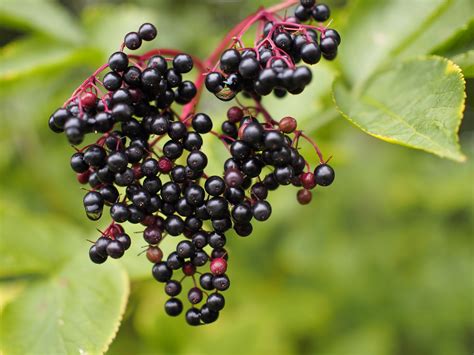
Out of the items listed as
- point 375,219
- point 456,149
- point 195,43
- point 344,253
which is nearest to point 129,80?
point 456,149

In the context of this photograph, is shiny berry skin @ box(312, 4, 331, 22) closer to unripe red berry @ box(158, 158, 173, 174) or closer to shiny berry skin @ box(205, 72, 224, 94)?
shiny berry skin @ box(205, 72, 224, 94)

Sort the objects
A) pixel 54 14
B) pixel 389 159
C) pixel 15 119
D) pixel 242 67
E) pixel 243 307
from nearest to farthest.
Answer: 1. pixel 242 67
2. pixel 54 14
3. pixel 243 307
4. pixel 15 119
5. pixel 389 159

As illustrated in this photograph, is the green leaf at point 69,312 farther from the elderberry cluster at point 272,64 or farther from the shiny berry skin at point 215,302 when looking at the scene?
the elderberry cluster at point 272,64

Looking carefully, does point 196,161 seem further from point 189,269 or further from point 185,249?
point 189,269

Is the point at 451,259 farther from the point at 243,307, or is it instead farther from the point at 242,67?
the point at 242,67

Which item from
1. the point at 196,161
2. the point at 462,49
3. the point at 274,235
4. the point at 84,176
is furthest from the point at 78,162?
the point at 274,235

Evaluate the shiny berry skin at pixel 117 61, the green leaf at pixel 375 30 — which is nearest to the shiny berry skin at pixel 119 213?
the shiny berry skin at pixel 117 61
